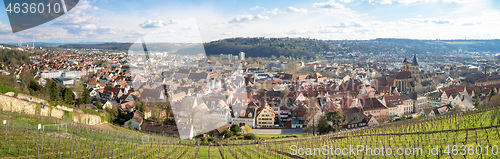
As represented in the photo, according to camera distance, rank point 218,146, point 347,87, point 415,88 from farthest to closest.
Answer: point 415,88 → point 347,87 → point 218,146

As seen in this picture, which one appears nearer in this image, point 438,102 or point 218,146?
point 218,146

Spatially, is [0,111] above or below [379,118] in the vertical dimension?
A: above

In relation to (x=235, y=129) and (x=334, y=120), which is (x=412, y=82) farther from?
(x=235, y=129)

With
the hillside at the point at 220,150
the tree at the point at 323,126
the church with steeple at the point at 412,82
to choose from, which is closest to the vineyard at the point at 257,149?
the hillside at the point at 220,150

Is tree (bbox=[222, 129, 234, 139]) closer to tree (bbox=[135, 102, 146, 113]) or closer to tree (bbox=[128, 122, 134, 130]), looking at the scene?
tree (bbox=[128, 122, 134, 130])

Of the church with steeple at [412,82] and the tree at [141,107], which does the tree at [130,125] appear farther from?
the church with steeple at [412,82]

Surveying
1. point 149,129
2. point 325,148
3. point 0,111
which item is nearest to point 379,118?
point 325,148

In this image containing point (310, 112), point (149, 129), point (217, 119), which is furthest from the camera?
point (310, 112)

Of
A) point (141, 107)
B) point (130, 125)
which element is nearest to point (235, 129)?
point (130, 125)

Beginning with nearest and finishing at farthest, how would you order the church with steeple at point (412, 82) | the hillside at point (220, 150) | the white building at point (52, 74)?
the hillside at point (220, 150)
the white building at point (52, 74)
the church with steeple at point (412, 82)

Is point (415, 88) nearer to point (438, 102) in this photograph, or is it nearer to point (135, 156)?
point (438, 102)
